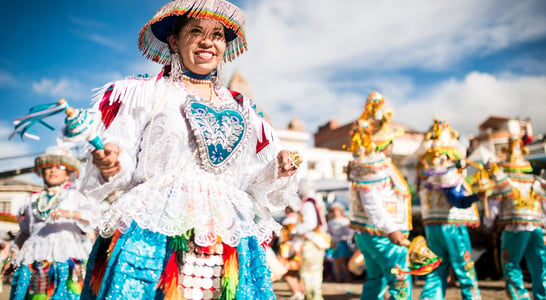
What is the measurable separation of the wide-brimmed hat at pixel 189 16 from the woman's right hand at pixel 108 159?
0.72 meters

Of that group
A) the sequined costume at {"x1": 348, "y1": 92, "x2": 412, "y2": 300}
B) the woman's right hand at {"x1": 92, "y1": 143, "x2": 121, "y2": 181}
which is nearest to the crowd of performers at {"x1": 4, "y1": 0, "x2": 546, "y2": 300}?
the woman's right hand at {"x1": 92, "y1": 143, "x2": 121, "y2": 181}

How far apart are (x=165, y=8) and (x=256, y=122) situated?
0.75 meters

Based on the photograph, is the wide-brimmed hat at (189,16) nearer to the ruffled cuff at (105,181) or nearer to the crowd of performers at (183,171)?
the crowd of performers at (183,171)

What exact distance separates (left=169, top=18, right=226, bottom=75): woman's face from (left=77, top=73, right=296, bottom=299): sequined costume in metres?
0.14

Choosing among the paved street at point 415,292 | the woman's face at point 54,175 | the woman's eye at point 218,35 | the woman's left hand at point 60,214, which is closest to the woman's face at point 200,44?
the woman's eye at point 218,35

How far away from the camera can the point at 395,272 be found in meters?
3.77

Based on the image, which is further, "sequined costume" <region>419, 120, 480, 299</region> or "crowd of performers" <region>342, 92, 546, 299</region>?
"sequined costume" <region>419, 120, 480, 299</region>

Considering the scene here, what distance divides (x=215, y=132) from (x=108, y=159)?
522mm

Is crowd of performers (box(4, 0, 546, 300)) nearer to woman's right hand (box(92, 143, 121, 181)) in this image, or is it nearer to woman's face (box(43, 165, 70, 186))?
woman's right hand (box(92, 143, 121, 181))

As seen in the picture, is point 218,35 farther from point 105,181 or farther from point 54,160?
point 54,160

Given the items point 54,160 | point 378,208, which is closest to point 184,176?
point 378,208

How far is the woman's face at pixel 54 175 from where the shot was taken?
4445 mm

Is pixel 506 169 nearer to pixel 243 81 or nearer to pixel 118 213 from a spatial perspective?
pixel 118 213

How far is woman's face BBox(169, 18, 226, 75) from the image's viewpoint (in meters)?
2.09
